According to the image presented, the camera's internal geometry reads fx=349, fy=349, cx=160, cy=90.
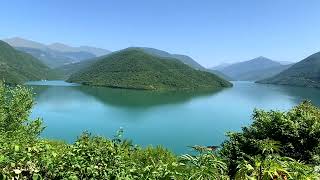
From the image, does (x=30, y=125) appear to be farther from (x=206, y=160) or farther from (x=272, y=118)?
(x=206, y=160)

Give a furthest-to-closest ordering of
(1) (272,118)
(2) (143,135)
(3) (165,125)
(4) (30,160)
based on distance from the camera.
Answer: (3) (165,125) < (2) (143,135) < (1) (272,118) < (4) (30,160)

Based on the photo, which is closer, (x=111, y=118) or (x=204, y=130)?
(x=204, y=130)

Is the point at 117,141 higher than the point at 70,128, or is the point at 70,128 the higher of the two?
the point at 117,141

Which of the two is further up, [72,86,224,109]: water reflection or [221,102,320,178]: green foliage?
[221,102,320,178]: green foliage

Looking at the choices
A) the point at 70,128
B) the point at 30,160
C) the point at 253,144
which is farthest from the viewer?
the point at 70,128

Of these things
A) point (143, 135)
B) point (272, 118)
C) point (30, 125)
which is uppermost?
point (272, 118)

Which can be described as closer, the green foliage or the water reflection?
the green foliage

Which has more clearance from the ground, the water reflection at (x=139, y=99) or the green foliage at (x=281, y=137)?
the green foliage at (x=281, y=137)

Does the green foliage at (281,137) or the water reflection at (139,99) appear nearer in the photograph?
the green foliage at (281,137)

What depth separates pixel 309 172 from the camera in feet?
16.1

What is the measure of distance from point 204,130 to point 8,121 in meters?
46.5

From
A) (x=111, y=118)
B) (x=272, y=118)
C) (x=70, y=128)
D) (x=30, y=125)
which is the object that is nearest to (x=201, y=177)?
(x=272, y=118)

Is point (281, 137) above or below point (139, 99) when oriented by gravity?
above

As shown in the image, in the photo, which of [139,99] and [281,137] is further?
[139,99]
